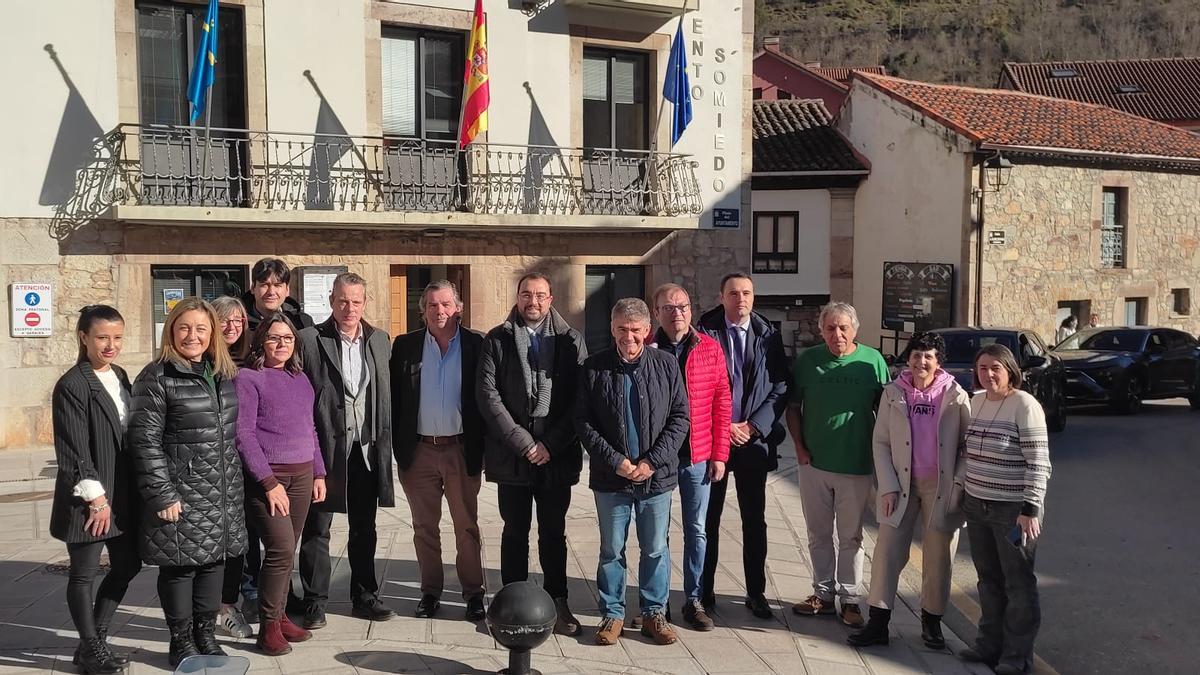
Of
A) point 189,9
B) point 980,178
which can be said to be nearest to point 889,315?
point 980,178

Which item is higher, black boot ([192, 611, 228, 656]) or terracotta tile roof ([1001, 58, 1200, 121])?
terracotta tile roof ([1001, 58, 1200, 121])

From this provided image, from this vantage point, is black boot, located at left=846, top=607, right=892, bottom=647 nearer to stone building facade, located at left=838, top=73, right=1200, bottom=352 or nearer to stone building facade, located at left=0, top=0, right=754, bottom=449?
stone building facade, located at left=0, top=0, right=754, bottom=449

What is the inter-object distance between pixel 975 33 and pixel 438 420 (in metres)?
68.9

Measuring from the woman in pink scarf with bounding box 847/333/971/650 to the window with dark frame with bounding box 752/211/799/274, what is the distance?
1849 cm

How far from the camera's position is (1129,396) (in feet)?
53.0

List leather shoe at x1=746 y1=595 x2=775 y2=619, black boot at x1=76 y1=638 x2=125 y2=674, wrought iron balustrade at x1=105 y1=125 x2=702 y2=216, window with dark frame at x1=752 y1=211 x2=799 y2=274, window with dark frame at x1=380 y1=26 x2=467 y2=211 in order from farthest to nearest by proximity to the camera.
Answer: window with dark frame at x1=752 y1=211 x2=799 y2=274 < window with dark frame at x1=380 y1=26 x2=467 y2=211 < wrought iron balustrade at x1=105 y1=125 x2=702 y2=216 < leather shoe at x1=746 y1=595 x2=775 y2=619 < black boot at x1=76 y1=638 x2=125 y2=674

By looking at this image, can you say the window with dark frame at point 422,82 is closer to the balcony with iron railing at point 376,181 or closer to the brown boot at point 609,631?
the balcony with iron railing at point 376,181

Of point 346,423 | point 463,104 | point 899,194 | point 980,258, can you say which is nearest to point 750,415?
point 346,423

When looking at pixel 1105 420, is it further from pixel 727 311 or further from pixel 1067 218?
pixel 727 311

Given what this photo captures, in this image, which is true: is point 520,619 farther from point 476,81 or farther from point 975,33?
point 975,33

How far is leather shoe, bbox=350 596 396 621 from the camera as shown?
5812mm

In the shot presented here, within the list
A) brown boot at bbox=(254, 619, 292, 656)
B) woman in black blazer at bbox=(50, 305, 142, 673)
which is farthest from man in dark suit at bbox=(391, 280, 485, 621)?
woman in black blazer at bbox=(50, 305, 142, 673)

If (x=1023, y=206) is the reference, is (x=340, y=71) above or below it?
above

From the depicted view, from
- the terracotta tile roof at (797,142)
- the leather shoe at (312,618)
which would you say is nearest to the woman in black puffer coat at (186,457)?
the leather shoe at (312,618)
